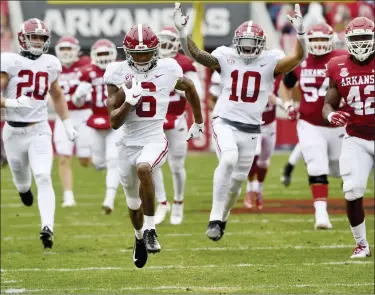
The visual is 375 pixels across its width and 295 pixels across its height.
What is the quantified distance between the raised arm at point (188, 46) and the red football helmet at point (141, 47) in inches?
9.6

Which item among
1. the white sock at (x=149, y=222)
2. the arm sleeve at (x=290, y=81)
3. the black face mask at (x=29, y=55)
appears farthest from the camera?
the arm sleeve at (x=290, y=81)

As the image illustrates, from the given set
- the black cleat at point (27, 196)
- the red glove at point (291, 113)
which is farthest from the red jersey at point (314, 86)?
the black cleat at point (27, 196)

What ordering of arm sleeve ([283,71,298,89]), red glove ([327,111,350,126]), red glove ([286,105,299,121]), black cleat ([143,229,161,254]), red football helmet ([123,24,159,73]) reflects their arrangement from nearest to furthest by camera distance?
1. red football helmet ([123,24,159,73])
2. black cleat ([143,229,161,254])
3. red glove ([327,111,350,126])
4. red glove ([286,105,299,121])
5. arm sleeve ([283,71,298,89])

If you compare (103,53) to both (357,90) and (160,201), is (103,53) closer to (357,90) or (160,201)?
(160,201)

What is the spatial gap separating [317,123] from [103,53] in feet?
7.40

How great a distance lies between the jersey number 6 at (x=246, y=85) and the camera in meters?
7.75

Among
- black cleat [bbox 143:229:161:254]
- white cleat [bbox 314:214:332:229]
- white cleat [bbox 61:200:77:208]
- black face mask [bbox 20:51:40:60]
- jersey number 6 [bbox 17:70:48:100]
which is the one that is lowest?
white cleat [bbox 61:200:77:208]

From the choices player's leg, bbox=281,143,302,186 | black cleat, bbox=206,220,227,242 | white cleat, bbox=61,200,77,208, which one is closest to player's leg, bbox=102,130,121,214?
white cleat, bbox=61,200,77,208

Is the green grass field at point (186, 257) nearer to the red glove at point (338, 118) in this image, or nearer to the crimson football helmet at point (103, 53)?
the red glove at point (338, 118)

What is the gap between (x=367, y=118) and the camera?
764 cm

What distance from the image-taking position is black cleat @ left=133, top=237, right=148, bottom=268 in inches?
282

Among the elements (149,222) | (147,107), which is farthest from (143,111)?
(149,222)

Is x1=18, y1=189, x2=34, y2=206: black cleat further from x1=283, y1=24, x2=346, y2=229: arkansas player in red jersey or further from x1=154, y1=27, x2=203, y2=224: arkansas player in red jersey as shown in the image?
x1=283, y1=24, x2=346, y2=229: arkansas player in red jersey

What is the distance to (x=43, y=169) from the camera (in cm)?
805
